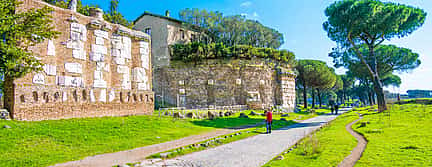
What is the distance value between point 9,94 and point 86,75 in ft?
12.3

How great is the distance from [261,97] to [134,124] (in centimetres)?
2479

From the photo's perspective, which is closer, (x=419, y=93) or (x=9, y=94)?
(x=9, y=94)

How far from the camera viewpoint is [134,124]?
44.6 feet

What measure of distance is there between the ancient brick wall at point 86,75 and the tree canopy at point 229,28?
21227 mm

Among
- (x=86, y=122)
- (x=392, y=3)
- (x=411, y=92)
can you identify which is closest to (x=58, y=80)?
(x=86, y=122)

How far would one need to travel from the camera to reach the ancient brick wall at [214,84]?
1316 inches

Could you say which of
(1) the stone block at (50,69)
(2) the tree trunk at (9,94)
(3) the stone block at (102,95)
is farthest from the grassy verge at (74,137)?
(1) the stone block at (50,69)

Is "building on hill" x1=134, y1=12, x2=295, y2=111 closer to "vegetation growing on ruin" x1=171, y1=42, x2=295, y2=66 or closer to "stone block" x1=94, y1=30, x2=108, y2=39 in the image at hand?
"vegetation growing on ruin" x1=171, y1=42, x2=295, y2=66

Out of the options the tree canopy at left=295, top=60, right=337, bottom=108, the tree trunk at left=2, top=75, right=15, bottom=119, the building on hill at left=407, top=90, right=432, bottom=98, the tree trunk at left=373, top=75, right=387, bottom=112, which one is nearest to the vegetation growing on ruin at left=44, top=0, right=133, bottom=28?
the tree trunk at left=2, top=75, right=15, bottom=119

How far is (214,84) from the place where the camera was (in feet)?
112

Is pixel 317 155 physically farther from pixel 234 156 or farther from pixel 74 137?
pixel 74 137

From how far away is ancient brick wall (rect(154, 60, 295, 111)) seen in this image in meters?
33.4

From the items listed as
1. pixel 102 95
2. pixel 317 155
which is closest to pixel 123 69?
pixel 102 95

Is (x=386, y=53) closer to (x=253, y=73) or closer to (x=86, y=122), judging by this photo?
(x=253, y=73)
